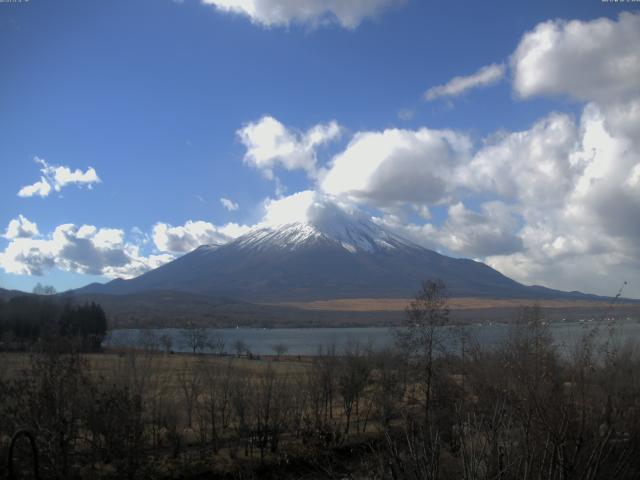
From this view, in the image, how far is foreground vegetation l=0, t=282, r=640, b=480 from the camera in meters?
7.54

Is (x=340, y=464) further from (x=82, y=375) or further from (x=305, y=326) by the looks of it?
(x=305, y=326)

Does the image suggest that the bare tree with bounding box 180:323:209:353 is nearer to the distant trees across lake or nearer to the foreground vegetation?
the distant trees across lake

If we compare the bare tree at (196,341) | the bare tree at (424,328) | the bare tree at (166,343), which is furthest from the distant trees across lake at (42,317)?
the bare tree at (424,328)

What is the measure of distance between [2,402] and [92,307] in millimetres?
74542

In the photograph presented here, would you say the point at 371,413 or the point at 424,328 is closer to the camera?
the point at 424,328

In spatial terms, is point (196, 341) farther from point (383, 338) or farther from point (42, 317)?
point (383, 338)

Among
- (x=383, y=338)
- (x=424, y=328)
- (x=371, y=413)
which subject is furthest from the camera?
(x=383, y=338)

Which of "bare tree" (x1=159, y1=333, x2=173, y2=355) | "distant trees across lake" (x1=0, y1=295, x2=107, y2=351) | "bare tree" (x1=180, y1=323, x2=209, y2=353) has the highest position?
"distant trees across lake" (x1=0, y1=295, x2=107, y2=351)

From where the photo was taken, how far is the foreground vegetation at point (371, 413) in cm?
754

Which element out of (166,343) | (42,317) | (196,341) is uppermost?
(42,317)

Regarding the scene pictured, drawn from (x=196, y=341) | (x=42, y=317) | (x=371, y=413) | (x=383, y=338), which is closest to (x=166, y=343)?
(x=42, y=317)

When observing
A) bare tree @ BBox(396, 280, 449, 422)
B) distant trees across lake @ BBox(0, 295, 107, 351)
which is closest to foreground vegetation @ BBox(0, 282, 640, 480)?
bare tree @ BBox(396, 280, 449, 422)

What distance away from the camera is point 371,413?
30.6 metres

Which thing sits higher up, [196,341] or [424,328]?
[424,328]
